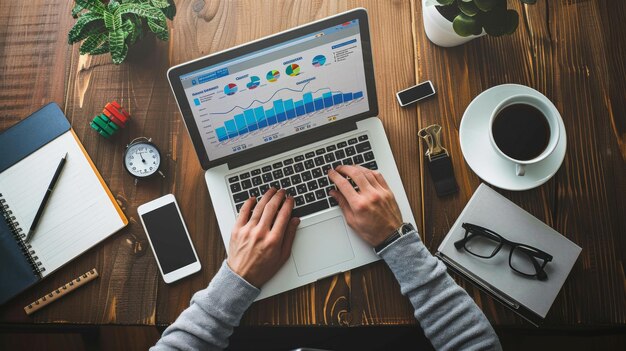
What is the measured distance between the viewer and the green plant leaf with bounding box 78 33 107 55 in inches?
37.9

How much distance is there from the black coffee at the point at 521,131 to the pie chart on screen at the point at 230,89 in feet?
1.77

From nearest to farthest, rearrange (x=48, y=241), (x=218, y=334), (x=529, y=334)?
(x=218, y=334) → (x=48, y=241) → (x=529, y=334)

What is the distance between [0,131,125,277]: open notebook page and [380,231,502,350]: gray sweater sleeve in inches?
25.2

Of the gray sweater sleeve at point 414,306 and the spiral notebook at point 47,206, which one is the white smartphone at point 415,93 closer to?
the gray sweater sleeve at point 414,306

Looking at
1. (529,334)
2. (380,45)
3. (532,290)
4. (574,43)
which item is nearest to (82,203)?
(380,45)

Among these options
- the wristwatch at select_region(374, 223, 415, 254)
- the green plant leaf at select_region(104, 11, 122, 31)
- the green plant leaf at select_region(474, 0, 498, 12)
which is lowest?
the wristwatch at select_region(374, 223, 415, 254)

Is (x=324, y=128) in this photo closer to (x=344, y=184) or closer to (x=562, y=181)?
(x=344, y=184)

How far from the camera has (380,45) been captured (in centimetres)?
106

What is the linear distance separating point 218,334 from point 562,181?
32.2 inches

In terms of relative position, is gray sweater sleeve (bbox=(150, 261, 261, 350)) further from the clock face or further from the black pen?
the black pen

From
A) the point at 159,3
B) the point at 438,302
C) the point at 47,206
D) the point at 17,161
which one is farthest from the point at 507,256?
the point at 17,161

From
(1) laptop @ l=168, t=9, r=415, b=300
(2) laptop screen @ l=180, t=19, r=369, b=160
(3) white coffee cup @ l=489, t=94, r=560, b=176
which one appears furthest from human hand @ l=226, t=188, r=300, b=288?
(3) white coffee cup @ l=489, t=94, r=560, b=176

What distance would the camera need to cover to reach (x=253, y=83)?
2.89 ft

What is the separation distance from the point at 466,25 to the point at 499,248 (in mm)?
465
